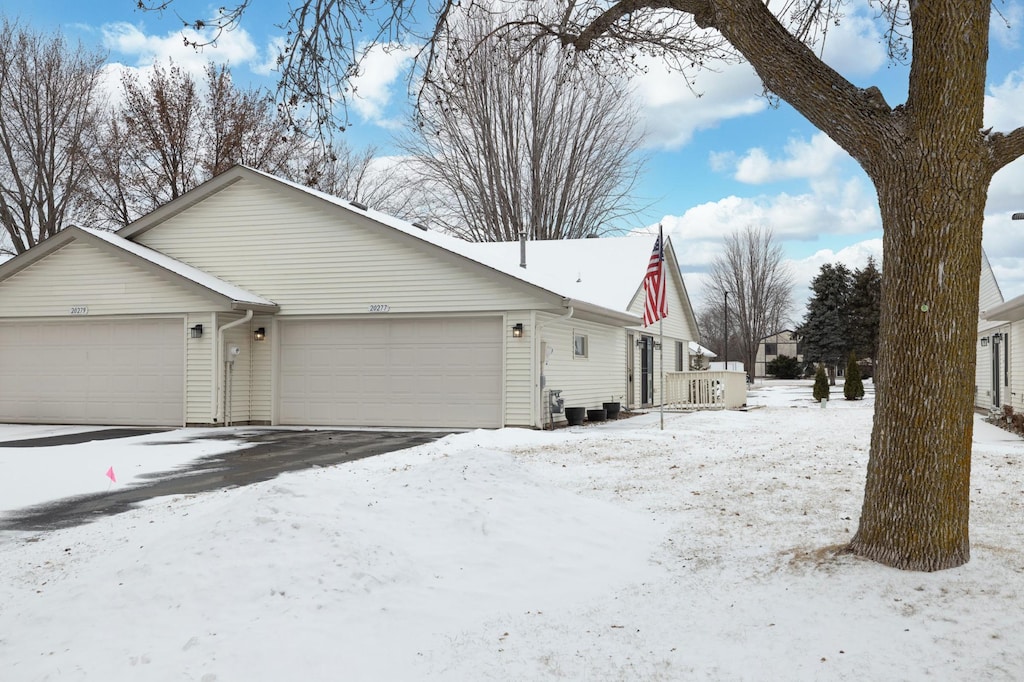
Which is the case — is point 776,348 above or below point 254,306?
above

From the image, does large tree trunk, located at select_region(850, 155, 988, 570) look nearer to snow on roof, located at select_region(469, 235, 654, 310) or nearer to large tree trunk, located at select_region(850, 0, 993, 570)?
large tree trunk, located at select_region(850, 0, 993, 570)

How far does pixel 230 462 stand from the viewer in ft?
35.4

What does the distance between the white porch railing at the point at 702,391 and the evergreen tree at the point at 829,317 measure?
20.6 metres

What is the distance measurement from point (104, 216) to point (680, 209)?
20.5 m

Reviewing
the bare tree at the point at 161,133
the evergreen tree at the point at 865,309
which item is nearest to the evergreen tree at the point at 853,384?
the evergreen tree at the point at 865,309

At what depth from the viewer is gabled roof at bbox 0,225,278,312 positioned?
50.7 feet

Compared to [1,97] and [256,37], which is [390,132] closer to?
[1,97]

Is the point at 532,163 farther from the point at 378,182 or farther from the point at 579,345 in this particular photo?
the point at 579,345

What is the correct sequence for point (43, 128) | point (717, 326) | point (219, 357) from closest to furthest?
point (219, 357) → point (43, 128) → point (717, 326)

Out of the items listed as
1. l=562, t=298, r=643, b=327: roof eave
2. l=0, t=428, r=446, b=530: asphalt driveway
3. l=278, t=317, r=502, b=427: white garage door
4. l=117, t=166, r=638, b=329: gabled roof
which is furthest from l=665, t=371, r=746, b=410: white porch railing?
l=0, t=428, r=446, b=530: asphalt driveway

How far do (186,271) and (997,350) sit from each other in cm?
1919

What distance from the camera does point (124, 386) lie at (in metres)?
16.3

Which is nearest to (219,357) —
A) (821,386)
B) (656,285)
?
(656,285)

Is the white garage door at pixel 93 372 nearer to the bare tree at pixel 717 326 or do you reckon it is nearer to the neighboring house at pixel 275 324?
the neighboring house at pixel 275 324
